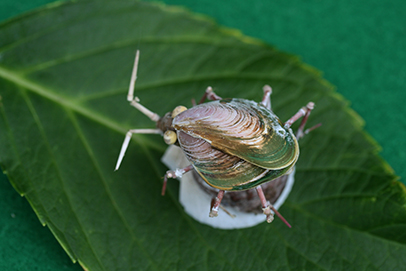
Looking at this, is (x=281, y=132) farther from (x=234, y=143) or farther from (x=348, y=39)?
(x=348, y=39)

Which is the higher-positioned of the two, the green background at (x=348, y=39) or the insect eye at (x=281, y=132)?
the green background at (x=348, y=39)

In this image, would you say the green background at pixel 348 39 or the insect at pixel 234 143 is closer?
the insect at pixel 234 143

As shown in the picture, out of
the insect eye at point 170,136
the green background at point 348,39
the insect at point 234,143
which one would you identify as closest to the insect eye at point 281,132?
the insect at point 234,143

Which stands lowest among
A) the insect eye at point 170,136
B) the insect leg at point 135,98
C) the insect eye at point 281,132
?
the insect eye at point 170,136

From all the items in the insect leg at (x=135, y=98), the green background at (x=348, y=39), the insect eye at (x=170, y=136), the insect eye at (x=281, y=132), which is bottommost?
the insect eye at (x=170, y=136)

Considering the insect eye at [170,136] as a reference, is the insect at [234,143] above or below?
above

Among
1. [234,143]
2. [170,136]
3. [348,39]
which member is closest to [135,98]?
[170,136]

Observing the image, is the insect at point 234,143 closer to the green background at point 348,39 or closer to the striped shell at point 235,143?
the striped shell at point 235,143
